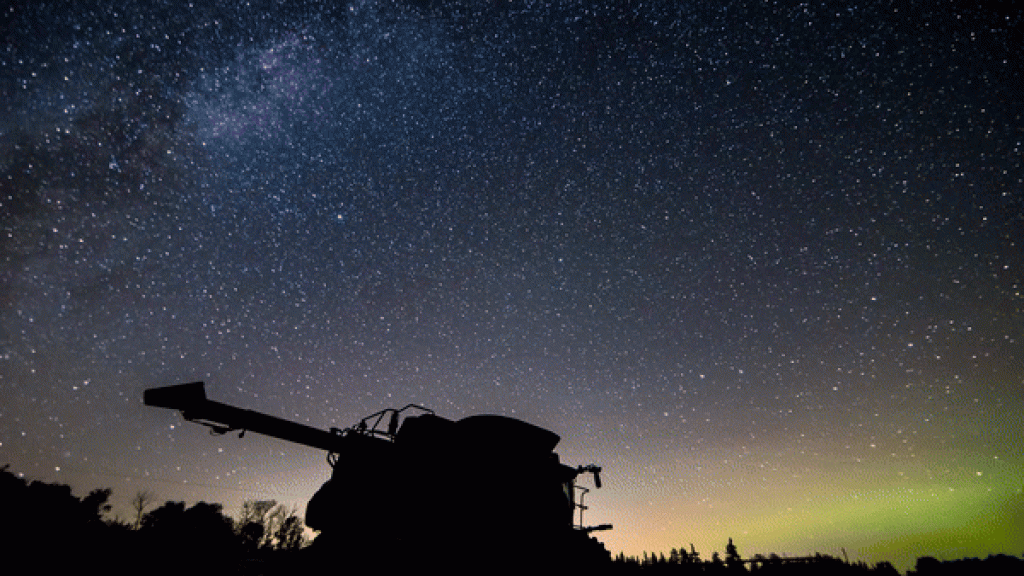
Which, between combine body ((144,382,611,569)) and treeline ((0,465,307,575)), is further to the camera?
treeline ((0,465,307,575))

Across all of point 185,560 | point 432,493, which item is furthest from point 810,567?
point 185,560

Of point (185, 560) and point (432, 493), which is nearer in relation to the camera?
point (432, 493)

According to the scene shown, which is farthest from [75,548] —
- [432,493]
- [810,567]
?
[810,567]

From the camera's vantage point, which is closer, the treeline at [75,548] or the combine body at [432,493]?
the combine body at [432,493]

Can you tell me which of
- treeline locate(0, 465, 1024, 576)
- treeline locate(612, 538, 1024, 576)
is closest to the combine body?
treeline locate(0, 465, 1024, 576)

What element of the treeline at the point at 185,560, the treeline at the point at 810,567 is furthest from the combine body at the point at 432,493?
the treeline at the point at 810,567

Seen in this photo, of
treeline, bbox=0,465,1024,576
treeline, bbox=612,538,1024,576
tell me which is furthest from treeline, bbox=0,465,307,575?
treeline, bbox=612,538,1024,576

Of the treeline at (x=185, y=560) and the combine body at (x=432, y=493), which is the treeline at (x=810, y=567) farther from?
the combine body at (x=432, y=493)

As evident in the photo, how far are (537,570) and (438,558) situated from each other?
6.00ft

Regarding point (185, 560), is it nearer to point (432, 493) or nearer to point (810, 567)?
point (432, 493)

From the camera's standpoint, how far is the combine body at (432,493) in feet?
24.2

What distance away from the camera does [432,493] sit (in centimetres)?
770

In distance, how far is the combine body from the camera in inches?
291

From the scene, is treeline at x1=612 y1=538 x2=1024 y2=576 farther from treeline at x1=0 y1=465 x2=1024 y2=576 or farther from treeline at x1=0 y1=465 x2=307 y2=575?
treeline at x1=0 y1=465 x2=307 y2=575
